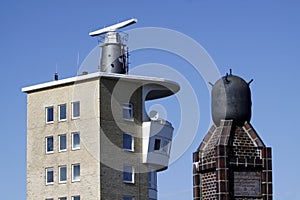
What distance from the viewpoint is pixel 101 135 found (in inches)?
3644

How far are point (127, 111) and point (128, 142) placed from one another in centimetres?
307

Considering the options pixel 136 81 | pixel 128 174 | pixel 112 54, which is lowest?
pixel 128 174

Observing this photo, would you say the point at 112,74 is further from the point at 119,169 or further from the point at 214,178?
the point at 214,178

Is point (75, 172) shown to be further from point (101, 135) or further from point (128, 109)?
point (128, 109)

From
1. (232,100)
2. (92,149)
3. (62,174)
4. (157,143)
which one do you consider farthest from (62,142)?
(232,100)

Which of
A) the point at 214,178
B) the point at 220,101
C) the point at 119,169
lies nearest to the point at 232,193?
the point at 214,178

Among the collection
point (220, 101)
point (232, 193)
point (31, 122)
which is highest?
point (31, 122)

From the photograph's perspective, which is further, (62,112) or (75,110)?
(62,112)

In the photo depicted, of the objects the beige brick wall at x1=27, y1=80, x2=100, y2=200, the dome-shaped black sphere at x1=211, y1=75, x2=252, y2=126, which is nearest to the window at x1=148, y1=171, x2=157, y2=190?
the beige brick wall at x1=27, y1=80, x2=100, y2=200

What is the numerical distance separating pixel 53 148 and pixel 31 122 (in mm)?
4720

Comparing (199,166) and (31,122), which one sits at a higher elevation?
(31,122)

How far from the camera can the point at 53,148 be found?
97438 mm

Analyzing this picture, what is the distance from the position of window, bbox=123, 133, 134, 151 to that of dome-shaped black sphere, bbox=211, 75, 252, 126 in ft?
155

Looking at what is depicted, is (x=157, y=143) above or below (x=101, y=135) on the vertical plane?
below
